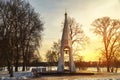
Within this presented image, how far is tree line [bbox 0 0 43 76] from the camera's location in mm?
38422

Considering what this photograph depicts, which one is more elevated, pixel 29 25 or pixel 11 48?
pixel 29 25

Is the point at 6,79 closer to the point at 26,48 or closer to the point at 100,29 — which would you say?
the point at 26,48

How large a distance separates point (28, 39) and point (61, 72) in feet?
29.4

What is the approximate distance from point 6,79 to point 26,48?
16403 mm

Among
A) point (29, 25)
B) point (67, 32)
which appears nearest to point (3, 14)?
point (29, 25)

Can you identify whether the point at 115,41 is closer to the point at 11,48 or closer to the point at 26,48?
the point at 26,48

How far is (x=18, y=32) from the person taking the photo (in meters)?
44.0

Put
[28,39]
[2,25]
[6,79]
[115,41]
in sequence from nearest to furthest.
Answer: [6,79] → [2,25] → [28,39] → [115,41]

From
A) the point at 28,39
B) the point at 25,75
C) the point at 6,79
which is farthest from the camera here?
the point at 28,39

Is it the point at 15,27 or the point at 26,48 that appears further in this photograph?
the point at 26,48

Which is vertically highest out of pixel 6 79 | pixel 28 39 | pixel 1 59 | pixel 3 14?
pixel 3 14

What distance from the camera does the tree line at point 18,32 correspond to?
38422 millimetres

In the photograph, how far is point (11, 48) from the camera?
120 ft

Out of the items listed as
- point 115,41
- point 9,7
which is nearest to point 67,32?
point 9,7
